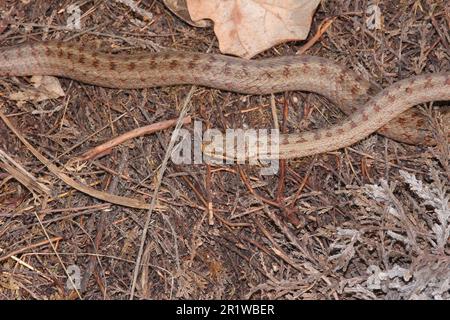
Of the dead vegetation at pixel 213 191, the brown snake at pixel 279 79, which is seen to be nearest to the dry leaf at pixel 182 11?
the dead vegetation at pixel 213 191

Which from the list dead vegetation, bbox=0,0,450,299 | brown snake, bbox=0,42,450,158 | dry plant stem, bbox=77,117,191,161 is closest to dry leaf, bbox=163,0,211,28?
dead vegetation, bbox=0,0,450,299

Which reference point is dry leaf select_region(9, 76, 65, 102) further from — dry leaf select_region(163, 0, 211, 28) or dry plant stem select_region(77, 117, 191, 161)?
dry leaf select_region(163, 0, 211, 28)

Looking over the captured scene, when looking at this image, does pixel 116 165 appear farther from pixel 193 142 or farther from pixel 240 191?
pixel 240 191

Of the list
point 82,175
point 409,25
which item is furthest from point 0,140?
point 409,25

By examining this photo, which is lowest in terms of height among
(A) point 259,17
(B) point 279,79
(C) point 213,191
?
(C) point 213,191

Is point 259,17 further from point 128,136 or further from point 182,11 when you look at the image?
point 128,136

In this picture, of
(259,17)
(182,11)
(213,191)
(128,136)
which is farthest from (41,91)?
(259,17)
